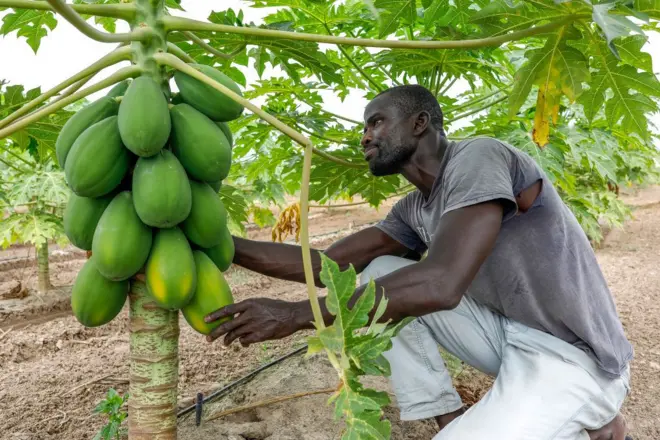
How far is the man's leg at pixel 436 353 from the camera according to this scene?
2174 mm

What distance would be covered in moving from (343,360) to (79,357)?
2.53 m

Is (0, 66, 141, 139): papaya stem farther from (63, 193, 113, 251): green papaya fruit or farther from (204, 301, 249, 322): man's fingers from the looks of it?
(204, 301, 249, 322): man's fingers

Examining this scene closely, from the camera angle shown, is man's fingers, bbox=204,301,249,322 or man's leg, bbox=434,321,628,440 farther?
man's leg, bbox=434,321,628,440

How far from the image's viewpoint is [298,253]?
233 cm

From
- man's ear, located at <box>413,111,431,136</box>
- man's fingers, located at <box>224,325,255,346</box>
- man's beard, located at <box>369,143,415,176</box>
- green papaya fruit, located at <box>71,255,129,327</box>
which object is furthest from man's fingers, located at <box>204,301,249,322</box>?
man's ear, located at <box>413,111,431,136</box>

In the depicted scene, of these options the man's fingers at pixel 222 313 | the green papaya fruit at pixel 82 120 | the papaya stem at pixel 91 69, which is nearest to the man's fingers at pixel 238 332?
the man's fingers at pixel 222 313

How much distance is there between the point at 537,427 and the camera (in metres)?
1.80

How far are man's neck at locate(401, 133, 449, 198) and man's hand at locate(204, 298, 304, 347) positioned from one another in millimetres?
814

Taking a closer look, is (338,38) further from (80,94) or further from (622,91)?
(622,91)

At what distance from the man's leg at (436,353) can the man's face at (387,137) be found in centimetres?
43

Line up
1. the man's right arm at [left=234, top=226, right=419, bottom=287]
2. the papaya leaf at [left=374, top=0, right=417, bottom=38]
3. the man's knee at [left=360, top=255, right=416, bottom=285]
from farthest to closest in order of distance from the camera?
the man's knee at [left=360, top=255, right=416, bottom=285] < the man's right arm at [left=234, top=226, right=419, bottom=287] < the papaya leaf at [left=374, top=0, right=417, bottom=38]

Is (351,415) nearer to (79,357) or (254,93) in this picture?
(254,93)

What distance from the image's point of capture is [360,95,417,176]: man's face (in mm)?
2107

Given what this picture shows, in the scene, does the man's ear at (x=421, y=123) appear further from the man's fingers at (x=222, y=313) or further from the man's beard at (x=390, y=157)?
the man's fingers at (x=222, y=313)
